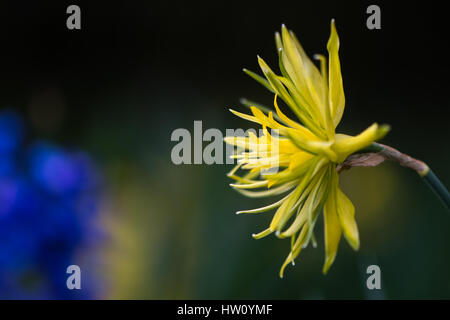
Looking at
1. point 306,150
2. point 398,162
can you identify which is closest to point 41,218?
point 306,150

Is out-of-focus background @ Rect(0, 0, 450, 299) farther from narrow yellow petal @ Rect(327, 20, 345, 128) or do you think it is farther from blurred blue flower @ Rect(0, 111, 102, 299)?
narrow yellow petal @ Rect(327, 20, 345, 128)

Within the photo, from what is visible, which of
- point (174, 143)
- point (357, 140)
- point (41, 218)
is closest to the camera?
point (357, 140)

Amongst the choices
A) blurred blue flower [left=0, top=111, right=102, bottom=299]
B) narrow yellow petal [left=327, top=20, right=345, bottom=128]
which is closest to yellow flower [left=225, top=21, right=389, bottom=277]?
narrow yellow petal [left=327, top=20, right=345, bottom=128]

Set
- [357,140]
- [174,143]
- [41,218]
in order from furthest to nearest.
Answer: [174,143] < [41,218] < [357,140]

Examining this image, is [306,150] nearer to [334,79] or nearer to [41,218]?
[334,79]

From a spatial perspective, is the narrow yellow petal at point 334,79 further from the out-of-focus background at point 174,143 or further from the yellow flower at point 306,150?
the out-of-focus background at point 174,143

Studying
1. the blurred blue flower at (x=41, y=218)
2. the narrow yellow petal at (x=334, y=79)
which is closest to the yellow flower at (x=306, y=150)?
the narrow yellow petal at (x=334, y=79)
